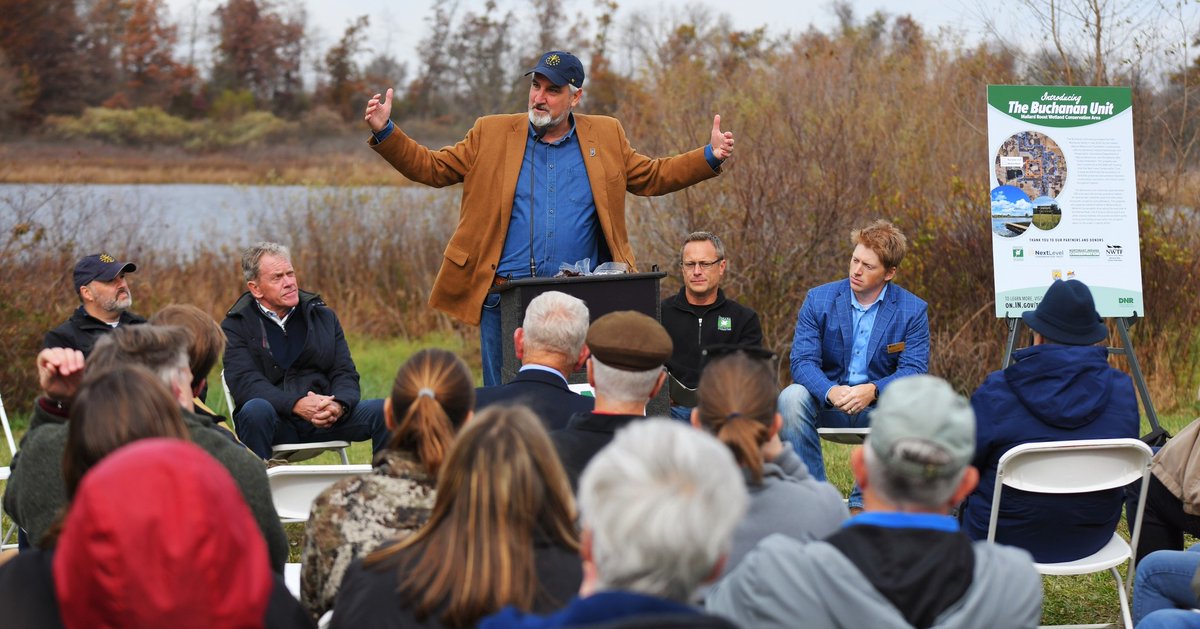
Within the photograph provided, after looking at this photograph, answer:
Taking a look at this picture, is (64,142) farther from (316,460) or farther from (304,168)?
(316,460)

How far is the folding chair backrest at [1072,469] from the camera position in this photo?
3967 millimetres

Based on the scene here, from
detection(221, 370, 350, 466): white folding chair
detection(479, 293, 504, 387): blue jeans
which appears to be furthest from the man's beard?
detection(221, 370, 350, 466): white folding chair

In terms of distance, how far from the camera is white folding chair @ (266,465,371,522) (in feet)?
13.3

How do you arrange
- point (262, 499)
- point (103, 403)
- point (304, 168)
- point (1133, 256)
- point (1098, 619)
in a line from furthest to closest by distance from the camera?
point (304, 168)
point (1133, 256)
point (1098, 619)
point (262, 499)
point (103, 403)

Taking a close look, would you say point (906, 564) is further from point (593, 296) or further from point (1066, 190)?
point (1066, 190)

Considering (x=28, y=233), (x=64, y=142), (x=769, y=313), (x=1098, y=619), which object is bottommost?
(x=1098, y=619)

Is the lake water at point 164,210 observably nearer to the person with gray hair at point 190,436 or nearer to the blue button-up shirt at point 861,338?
the blue button-up shirt at point 861,338

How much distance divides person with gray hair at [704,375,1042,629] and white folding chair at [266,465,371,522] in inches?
78.5

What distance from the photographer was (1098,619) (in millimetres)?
4684

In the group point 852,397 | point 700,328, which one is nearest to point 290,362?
→ point 700,328

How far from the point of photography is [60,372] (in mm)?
3625

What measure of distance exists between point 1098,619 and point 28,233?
8305mm

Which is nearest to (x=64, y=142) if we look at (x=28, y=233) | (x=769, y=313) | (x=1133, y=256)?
(x=28, y=233)

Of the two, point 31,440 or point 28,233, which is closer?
point 31,440
